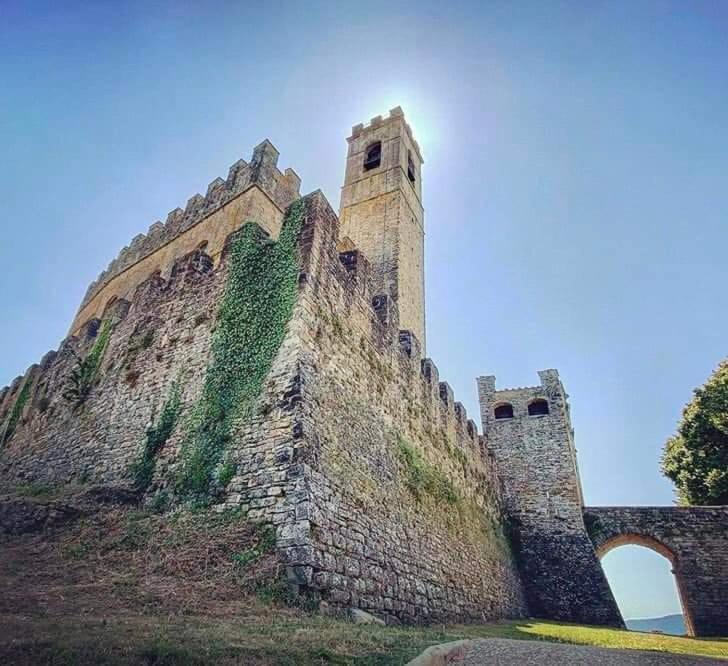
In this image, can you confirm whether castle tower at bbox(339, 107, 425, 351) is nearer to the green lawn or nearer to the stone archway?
the stone archway

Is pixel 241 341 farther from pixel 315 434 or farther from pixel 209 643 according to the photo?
pixel 209 643

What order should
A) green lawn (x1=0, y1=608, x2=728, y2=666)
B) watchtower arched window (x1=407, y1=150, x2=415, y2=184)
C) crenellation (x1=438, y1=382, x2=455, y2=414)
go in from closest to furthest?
green lawn (x1=0, y1=608, x2=728, y2=666) < crenellation (x1=438, y1=382, x2=455, y2=414) < watchtower arched window (x1=407, y1=150, x2=415, y2=184)

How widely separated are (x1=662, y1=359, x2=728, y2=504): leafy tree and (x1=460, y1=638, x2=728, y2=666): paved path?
18359 mm

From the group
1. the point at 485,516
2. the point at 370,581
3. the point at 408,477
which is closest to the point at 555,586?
the point at 485,516

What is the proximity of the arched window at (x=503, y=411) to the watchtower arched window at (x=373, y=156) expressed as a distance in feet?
43.5

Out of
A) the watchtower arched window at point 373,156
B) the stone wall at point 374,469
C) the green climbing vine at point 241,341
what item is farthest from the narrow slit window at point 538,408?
the green climbing vine at point 241,341

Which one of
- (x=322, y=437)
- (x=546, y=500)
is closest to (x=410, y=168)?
(x=546, y=500)

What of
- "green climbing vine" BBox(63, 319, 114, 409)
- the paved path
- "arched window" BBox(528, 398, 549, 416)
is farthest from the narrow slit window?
"green climbing vine" BBox(63, 319, 114, 409)

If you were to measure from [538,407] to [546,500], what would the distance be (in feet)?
15.1

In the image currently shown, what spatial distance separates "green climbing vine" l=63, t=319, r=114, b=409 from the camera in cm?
1118

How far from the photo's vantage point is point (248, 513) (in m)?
5.94

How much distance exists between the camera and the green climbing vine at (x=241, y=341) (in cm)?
696

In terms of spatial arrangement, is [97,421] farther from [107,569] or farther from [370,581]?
[370,581]

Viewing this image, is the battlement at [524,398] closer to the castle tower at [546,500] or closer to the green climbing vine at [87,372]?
the castle tower at [546,500]
